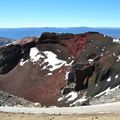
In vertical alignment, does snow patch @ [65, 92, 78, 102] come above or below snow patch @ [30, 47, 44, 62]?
below

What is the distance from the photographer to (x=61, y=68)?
85.1m

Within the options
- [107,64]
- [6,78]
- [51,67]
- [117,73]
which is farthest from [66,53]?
[117,73]

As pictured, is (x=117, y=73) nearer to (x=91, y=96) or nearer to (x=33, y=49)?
(x=91, y=96)

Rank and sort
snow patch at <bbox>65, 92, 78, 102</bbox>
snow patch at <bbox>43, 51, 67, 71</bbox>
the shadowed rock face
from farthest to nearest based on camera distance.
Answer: snow patch at <bbox>43, 51, 67, 71</bbox> < the shadowed rock face < snow patch at <bbox>65, 92, 78, 102</bbox>

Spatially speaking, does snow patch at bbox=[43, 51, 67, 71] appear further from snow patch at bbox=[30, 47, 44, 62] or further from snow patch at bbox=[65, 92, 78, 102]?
snow patch at bbox=[65, 92, 78, 102]

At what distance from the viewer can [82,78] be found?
73.1 meters

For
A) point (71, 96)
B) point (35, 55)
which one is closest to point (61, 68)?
point (35, 55)

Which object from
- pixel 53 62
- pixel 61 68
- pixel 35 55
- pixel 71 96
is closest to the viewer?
pixel 71 96

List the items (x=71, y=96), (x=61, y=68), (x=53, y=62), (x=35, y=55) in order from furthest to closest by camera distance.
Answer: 1. (x=35, y=55)
2. (x=53, y=62)
3. (x=61, y=68)
4. (x=71, y=96)

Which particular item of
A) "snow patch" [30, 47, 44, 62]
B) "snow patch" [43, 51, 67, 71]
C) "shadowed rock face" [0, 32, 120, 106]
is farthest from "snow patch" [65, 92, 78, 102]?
"snow patch" [30, 47, 44, 62]

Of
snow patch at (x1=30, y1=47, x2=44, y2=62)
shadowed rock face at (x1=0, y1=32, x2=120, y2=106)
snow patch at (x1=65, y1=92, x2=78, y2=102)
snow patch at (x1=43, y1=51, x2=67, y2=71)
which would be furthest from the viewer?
snow patch at (x1=30, y1=47, x2=44, y2=62)

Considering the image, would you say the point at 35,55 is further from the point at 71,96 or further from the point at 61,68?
the point at 71,96

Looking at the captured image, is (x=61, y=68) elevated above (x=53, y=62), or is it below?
below

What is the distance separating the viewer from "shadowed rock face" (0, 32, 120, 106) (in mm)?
67938
